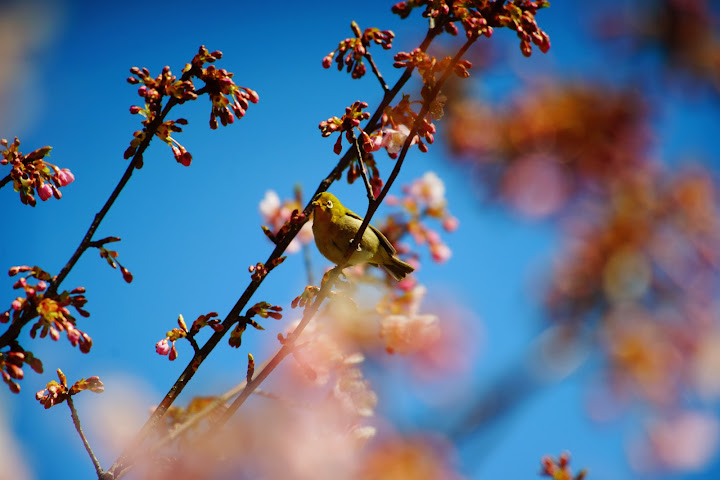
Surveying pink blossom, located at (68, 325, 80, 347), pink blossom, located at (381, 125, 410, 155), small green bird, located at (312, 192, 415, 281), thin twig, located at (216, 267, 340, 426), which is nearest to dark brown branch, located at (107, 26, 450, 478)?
thin twig, located at (216, 267, 340, 426)

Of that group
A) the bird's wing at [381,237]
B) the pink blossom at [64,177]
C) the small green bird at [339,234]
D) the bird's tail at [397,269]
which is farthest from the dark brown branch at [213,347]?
the bird's tail at [397,269]

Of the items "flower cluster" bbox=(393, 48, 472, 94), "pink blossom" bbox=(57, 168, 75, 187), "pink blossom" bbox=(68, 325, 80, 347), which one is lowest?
"pink blossom" bbox=(68, 325, 80, 347)

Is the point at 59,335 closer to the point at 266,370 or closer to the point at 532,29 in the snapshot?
the point at 266,370

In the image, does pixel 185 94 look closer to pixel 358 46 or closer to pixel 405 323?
pixel 358 46

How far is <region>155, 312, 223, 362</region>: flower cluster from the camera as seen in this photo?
205cm

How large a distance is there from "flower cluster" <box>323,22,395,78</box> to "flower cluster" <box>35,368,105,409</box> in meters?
1.52

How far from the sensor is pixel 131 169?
1895mm

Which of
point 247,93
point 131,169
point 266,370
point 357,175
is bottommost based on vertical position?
point 266,370

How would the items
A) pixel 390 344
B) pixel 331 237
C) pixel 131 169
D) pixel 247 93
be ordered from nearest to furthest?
pixel 131 169 < pixel 247 93 < pixel 331 237 < pixel 390 344

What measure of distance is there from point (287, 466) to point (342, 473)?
0.39m

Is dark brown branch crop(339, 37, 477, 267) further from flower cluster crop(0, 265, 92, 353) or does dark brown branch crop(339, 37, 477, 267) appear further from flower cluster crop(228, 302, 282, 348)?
flower cluster crop(0, 265, 92, 353)

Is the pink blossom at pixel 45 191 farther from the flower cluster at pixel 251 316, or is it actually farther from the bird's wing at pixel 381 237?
the bird's wing at pixel 381 237

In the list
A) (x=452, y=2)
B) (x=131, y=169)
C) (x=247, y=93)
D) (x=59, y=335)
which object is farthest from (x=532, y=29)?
(x=59, y=335)

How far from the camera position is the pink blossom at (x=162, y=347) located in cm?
→ 206
